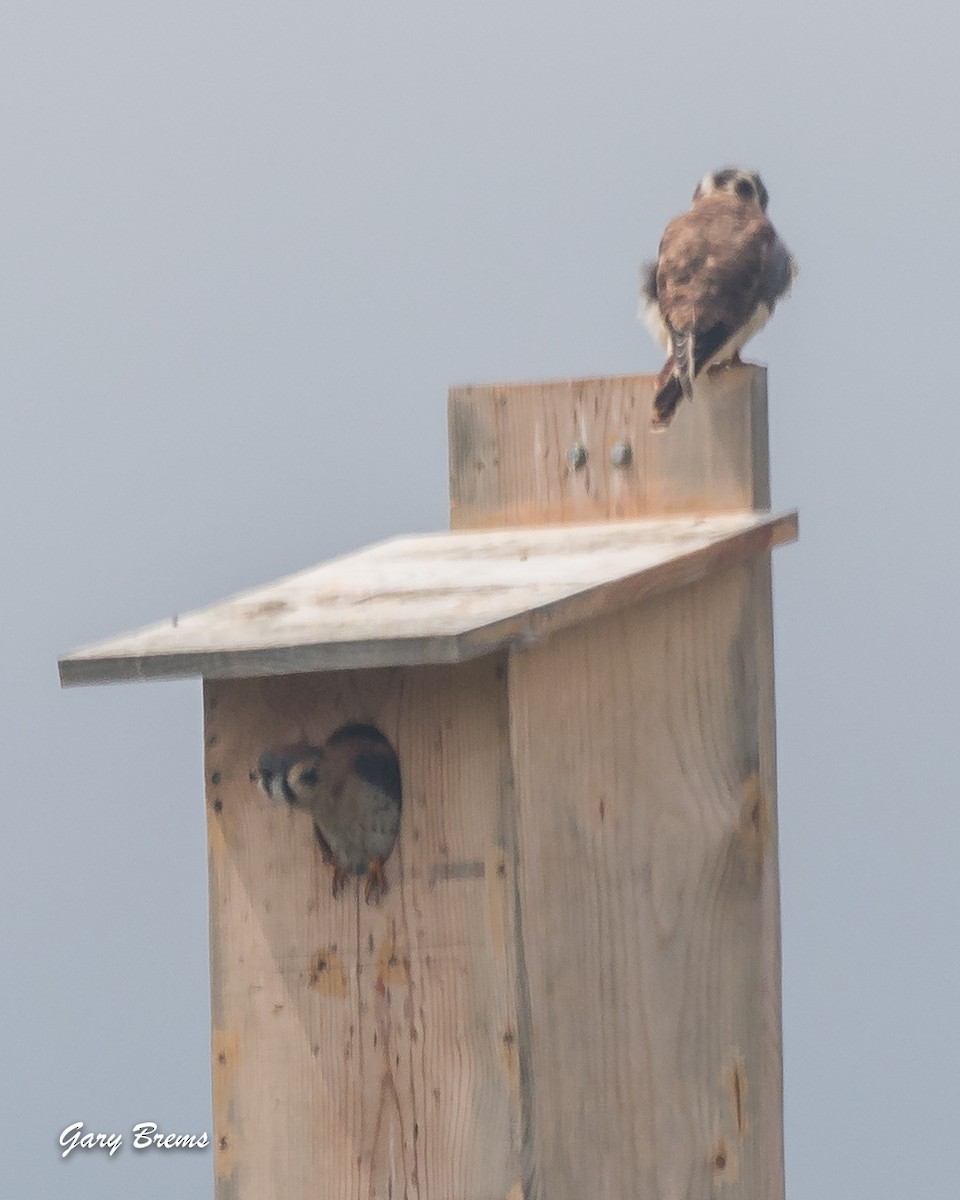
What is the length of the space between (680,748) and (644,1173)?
612 mm

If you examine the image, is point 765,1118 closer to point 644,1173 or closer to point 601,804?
point 644,1173

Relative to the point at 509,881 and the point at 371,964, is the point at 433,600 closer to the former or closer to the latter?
the point at 509,881

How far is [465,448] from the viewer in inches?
167

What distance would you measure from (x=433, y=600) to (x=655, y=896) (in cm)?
57

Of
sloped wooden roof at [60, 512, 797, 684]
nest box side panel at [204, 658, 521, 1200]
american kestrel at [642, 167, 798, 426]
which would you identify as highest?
american kestrel at [642, 167, 798, 426]

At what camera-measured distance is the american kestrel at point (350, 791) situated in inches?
132

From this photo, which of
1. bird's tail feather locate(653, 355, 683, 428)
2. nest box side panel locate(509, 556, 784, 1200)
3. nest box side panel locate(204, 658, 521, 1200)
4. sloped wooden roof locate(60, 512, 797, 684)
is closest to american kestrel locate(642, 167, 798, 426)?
bird's tail feather locate(653, 355, 683, 428)

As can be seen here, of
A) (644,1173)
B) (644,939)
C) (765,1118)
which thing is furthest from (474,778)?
(765,1118)

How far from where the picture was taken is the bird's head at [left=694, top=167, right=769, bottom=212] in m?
5.08

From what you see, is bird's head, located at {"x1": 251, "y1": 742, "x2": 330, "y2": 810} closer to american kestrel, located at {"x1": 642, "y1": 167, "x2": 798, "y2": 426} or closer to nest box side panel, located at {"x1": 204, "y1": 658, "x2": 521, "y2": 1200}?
nest box side panel, located at {"x1": 204, "y1": 658, "x2": 521, "y2": 1200}

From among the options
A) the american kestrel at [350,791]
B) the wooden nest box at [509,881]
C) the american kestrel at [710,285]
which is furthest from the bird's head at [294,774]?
the american kestrel at [710,285]

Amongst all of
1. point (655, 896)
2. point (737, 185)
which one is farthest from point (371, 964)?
point (737, 185)

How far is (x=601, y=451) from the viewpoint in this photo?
413cm

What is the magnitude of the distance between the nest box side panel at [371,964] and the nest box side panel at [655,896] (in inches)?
2.6
